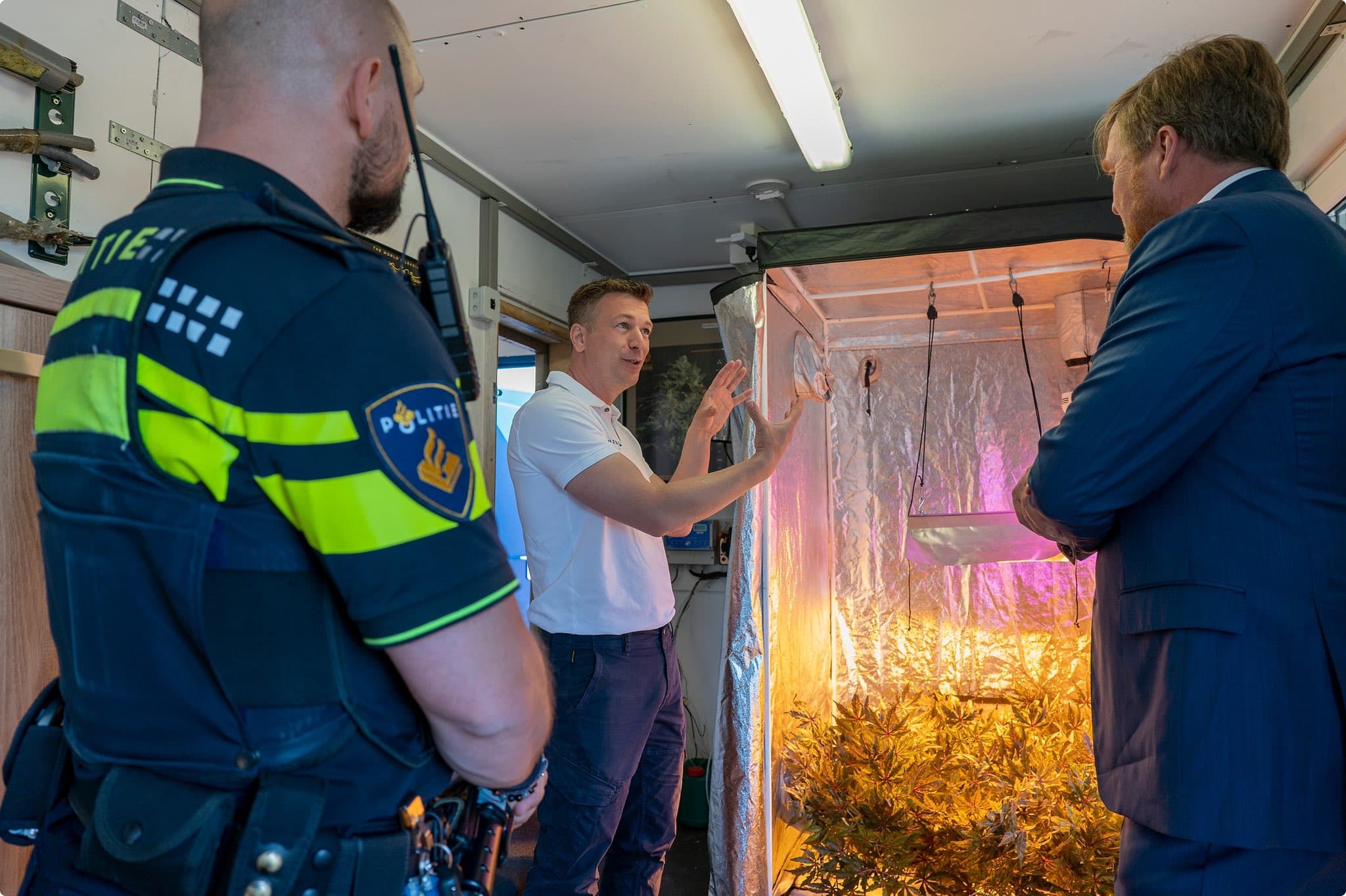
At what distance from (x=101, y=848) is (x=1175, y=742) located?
120 centimetres

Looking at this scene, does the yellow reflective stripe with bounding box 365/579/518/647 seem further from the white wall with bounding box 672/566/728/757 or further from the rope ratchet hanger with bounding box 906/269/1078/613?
the white wall with bounding box 672/566/728/757

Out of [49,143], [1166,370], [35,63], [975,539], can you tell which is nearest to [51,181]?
[49,143]

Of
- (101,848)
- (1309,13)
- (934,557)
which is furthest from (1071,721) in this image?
(101,848)

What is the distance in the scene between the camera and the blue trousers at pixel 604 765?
198 centimetres

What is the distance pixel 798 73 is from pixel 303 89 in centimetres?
176

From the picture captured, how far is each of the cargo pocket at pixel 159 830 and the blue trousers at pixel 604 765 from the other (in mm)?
1374

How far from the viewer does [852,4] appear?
2229mm

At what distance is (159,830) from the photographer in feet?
2.17

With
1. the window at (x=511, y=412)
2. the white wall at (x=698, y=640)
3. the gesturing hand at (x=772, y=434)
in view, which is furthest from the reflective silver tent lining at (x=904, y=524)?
the window at (x=511, y=412)

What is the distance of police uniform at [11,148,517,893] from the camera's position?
2.17 ft

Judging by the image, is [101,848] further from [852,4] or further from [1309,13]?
[1309,13]

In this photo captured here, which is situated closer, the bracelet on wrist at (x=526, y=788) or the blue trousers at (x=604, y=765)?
the bracelet on wrist at (x=526, y=788)

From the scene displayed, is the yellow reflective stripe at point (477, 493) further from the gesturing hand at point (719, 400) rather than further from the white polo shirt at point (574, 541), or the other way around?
the gesturing hand at point (719, 400)

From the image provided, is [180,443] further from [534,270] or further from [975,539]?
[534,270]
